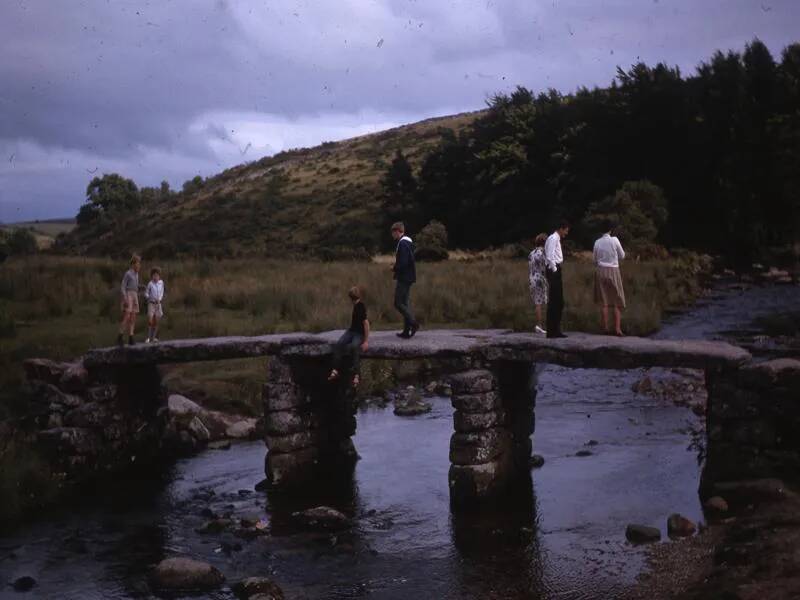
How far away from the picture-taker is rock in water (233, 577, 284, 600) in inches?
419

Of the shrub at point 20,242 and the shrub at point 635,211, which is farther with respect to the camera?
the shrub at point 20,242

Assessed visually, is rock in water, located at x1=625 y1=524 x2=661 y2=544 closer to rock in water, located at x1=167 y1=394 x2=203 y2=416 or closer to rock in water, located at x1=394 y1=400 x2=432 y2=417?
rock in water, located at x1=394 y1=400 x2=432 y2=417

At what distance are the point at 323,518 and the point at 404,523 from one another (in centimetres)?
116

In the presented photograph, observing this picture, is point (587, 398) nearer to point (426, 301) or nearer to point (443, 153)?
point (426, 301)

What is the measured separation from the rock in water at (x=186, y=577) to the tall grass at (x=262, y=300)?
8664 mm

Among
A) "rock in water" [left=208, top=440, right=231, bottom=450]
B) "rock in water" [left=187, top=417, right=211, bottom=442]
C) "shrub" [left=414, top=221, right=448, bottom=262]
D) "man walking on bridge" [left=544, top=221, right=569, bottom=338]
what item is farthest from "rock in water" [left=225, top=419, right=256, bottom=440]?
"shrub" [left=414, top=221, right=448, bottom=262]

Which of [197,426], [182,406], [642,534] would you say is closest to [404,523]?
[642,534]

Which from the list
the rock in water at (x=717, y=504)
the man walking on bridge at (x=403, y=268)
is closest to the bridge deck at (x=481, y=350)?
the man walking on bridge at (x=403, y=268)

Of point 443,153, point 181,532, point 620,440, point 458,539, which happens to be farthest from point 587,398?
point 443,153

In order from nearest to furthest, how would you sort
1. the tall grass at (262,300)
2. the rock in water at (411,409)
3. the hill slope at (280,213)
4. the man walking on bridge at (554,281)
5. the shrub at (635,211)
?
the man walking on bridge at (554,281)
the rock in water at (411,409)
the tall grass at (262,300)
the shrub at (635,211)
the hill slope at (280,213)

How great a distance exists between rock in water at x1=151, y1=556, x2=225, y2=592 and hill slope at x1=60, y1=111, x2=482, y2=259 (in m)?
34.6

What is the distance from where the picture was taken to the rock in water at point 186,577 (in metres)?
11.2

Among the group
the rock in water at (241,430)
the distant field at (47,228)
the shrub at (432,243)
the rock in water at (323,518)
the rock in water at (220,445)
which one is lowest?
the rock in water at (323,518)

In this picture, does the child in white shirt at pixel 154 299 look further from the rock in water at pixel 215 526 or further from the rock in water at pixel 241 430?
the rock in water at pixel 215 526
